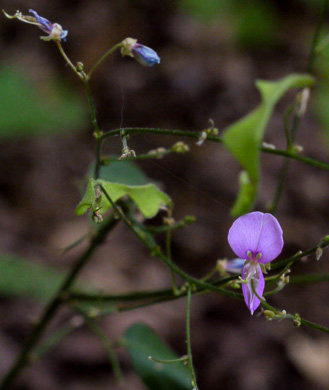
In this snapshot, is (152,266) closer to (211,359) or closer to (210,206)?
(210,206)

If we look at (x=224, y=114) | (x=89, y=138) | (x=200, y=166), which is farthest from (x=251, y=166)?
(x=224, y=114)

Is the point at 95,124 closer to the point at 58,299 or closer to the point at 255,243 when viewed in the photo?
the point at 255,243

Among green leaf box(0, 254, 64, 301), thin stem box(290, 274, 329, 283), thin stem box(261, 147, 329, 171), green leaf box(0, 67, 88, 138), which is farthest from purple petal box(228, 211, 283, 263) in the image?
green leaf box(0, 67, 88, 138)

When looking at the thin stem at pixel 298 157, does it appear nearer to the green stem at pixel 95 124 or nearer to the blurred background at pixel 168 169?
the green stem at pixel 95 124

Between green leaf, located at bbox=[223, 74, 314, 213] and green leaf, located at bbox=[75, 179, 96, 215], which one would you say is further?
green leaf, located at bbox=[75, 179, 96, 215]

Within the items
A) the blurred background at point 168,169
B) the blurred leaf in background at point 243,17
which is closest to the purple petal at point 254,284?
the blurred background at point 168,169

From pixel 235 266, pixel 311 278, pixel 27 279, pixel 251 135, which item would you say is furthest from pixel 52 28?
pixel 27 279

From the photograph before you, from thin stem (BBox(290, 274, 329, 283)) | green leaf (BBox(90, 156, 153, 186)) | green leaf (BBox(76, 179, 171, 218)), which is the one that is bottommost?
thin stem (BBox(290, 274, 329, 283))

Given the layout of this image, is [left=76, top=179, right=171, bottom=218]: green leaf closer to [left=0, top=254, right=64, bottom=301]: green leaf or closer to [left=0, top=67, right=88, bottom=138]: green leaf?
[left=0, top=254, right=64, bottom=301]: green leaf
